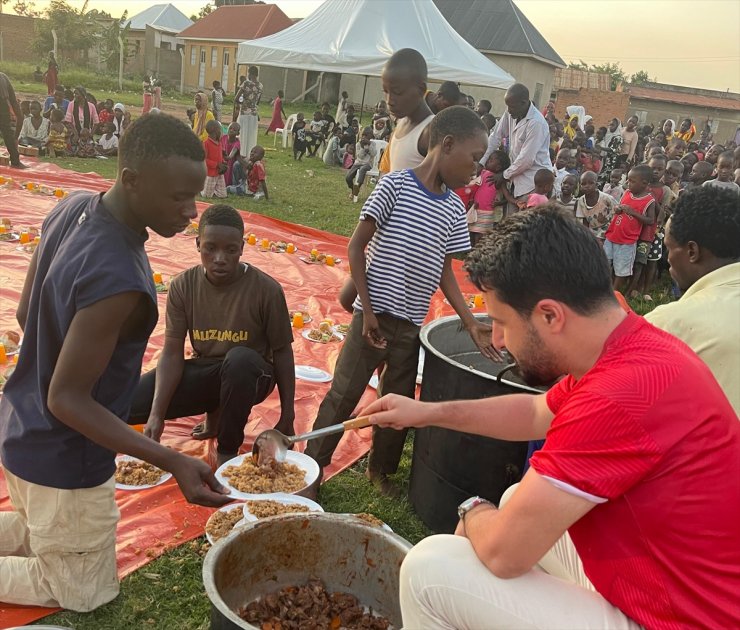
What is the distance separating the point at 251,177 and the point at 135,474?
8.26m

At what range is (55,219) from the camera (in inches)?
87.4

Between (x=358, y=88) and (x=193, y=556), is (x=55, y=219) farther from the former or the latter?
(x=358, y=88)

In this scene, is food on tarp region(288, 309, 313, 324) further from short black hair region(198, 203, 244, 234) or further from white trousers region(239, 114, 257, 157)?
white trousers region(239, 114, 257, 157)

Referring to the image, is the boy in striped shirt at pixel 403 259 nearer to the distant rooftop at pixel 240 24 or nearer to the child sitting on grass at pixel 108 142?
the child sitting on grass at pixel 108 142

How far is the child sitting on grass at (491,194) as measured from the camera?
8156 millimetres

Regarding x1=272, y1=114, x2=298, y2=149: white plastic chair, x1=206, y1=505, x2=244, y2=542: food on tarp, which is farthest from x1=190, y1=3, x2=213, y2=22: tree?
x1=206, y1=505, x2=244, y2=542: food on tarp

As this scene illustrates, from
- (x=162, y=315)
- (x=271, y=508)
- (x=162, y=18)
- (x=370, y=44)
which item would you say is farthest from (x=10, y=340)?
(x=162, y=18)

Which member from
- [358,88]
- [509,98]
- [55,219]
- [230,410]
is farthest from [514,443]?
[358,88]

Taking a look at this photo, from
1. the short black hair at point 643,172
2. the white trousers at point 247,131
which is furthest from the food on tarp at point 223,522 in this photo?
the white trousers at point 247,131

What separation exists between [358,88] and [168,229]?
33.4m

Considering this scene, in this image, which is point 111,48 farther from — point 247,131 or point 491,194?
point 491,194

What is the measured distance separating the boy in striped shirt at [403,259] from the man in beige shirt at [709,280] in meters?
1.01

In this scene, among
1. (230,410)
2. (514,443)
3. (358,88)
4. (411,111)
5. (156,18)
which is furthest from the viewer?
(156,18)

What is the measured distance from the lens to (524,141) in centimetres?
781
